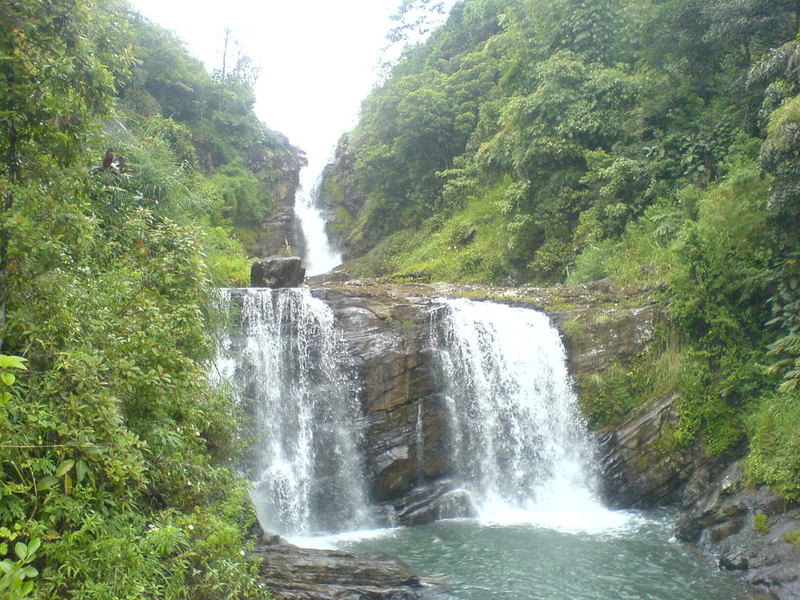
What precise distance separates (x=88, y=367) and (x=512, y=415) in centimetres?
1015

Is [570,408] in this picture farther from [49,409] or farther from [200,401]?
[49,409]

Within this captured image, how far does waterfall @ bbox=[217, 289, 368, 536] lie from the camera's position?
12.2 m

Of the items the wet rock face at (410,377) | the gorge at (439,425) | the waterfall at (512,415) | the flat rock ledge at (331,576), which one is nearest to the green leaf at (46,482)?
the flat rock ledge at (331,576)

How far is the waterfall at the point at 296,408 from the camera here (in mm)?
12211

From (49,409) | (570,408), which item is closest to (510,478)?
(570,408)

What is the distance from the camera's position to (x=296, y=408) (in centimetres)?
1318

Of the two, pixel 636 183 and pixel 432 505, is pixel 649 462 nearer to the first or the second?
pixel 432 505

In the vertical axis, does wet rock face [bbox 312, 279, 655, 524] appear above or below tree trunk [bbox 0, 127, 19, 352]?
below

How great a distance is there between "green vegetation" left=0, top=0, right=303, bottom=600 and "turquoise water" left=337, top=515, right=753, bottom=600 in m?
3.67

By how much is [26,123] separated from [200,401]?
11.4ft

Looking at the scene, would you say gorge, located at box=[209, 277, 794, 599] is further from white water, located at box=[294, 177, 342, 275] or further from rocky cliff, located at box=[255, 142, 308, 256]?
rocky cliff, located at box=[255, 142, 308, 256]

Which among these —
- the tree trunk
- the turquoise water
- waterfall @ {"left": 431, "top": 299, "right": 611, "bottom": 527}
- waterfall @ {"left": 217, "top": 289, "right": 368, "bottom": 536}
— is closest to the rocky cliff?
waterfall @ {"left": 217, "top": 289, "right": 368, "bottom": 536}

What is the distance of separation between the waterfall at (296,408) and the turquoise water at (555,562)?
4.61 feet

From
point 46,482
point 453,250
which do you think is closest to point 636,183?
point 453,250
